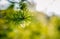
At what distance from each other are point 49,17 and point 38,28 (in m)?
0.14

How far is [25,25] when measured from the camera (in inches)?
61.6

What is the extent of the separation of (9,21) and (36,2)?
0.31 m

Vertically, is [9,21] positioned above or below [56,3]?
below

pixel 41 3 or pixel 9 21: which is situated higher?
pixel 41 3

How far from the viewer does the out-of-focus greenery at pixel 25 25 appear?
152 cm

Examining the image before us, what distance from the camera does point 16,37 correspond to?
1561 mm

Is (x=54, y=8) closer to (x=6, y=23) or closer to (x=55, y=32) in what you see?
(x=55, y=32)

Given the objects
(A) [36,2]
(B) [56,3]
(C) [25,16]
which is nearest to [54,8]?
(B) [56,3]

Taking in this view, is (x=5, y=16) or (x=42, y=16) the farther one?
(x=42, y=16)

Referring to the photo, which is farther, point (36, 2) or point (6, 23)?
point (36, 2)

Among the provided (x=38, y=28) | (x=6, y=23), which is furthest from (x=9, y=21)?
(x=38, y=28)

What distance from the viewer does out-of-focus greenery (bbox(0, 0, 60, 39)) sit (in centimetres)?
152

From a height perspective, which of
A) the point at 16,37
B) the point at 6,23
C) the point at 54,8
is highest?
the point at 54,8

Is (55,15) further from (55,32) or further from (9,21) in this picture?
(9,21)
